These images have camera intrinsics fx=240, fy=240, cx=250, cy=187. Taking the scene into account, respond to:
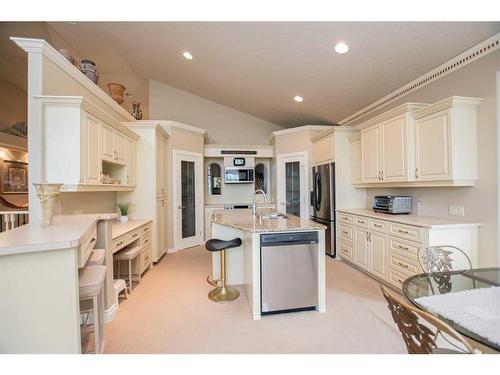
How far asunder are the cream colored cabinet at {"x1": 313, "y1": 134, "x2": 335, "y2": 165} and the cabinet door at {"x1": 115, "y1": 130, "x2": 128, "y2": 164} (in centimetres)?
332

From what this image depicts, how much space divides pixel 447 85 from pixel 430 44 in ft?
1.81

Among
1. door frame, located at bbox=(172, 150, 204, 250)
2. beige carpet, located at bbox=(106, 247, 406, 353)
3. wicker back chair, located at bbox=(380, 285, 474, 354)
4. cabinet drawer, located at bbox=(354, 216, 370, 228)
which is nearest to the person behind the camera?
wicker back chair, located at bbox=(380, 285, 474, 354)

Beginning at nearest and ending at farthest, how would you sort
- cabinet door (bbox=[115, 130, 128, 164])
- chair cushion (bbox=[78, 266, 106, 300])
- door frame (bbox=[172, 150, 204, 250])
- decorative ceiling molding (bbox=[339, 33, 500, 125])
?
chair cushion (bbox=[78, 266, 106, 300]), decorative ceiling molding (bbox=[339, 33, 500, 125]), cabinet door (bbox=[115, 130, 128, 164]), door frame (bbox=[172, 150, 204, 250])

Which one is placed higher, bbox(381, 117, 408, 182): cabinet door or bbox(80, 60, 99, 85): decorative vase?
bbox(80, 60, 99, 85): decorative vase

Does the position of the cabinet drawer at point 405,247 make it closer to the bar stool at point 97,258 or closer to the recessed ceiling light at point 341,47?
the recessed ceiling light at point 341,47

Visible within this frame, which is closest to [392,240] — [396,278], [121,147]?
[396,278]

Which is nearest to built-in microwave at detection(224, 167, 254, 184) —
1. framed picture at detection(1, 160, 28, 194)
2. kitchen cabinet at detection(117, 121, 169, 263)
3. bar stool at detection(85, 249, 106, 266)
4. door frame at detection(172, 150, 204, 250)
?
door frame at detection(172, 150, 204, 250)

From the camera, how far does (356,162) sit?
4.11 meters

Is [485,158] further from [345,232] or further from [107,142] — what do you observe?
[107,142]

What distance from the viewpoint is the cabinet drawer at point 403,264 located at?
8.30 feet

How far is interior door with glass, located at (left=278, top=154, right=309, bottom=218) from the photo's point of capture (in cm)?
503

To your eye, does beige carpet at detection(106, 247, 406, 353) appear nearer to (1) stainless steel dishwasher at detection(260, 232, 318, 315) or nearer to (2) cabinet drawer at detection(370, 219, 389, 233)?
(1) stainless steel dishwasher at detection(260, 232, 318, 315)

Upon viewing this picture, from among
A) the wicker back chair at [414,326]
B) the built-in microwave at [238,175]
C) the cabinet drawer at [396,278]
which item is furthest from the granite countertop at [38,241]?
the built-in microwave at [238,175]

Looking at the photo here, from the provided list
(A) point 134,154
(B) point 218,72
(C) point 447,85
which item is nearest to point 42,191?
(A) point 134,154
